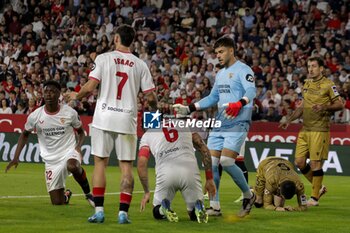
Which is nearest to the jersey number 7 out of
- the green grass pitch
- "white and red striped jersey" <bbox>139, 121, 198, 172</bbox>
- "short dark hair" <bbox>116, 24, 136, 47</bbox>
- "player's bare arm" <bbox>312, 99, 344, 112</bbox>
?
"short dark hair" <bbox>116, 24, 136, 47</bbox>

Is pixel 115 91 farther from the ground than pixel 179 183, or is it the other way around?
pixel 115 91

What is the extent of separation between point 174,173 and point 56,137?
3.33m

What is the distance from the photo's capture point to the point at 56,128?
45.2 ft

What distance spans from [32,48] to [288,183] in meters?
22.2

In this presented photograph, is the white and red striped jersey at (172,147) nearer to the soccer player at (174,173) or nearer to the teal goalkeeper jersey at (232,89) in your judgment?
the soccer player at (174,173)

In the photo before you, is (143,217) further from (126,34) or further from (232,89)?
(126,34)

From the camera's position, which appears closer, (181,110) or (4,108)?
(181,110)

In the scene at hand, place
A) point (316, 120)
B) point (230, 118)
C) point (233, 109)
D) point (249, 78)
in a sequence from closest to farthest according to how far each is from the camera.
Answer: point (233, 109), point (230, 118), point (249, 78), point (316, 120)

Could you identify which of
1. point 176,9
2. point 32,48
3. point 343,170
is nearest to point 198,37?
point 176,9

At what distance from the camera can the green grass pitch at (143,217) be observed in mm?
10500

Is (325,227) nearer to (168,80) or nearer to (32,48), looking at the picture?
(168,80)

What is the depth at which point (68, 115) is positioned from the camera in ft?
45.1

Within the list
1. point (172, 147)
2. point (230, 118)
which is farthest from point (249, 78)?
point (172, 147)

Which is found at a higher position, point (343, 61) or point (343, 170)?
point (343, 61)
